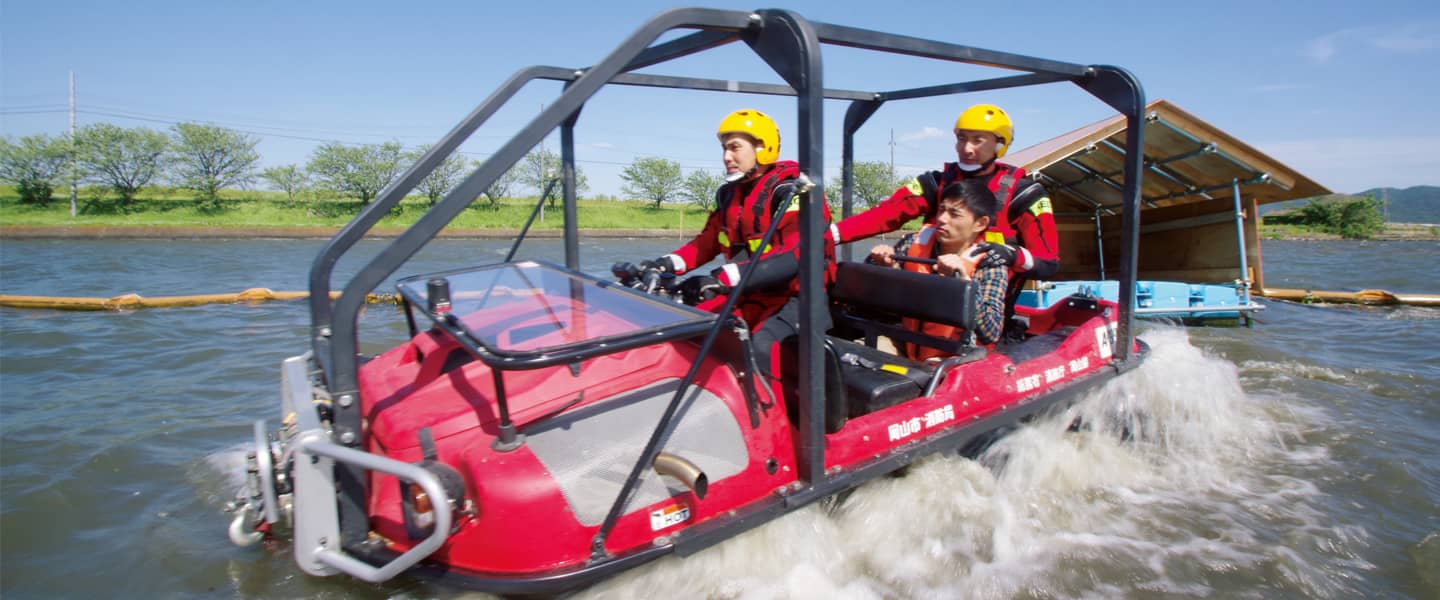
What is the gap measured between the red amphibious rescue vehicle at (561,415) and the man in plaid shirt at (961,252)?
0.77 metres

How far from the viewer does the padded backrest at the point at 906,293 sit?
345 centimetres

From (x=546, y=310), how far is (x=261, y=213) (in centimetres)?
4005

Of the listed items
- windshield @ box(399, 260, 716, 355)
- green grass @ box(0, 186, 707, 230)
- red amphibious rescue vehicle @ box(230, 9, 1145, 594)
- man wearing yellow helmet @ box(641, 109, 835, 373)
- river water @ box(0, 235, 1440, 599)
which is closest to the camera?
red amphibious rescue vehicle @ box(230, 9, 1145, 594)

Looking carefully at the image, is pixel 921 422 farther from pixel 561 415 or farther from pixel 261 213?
pixel 261 213

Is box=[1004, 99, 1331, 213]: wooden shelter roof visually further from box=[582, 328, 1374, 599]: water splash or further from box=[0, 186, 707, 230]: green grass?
box=[0, 186, 707, 230]: green grass

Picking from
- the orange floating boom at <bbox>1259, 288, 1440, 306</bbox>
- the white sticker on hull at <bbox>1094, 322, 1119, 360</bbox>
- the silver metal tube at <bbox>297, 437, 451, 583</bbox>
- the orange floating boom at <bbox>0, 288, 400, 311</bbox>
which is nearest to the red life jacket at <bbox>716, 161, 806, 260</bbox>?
the white sticker on hull at <bbox>1094, 322, 1119, 360</bbox>

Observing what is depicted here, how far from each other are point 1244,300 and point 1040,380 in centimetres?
702

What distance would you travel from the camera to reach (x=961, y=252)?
159 inches

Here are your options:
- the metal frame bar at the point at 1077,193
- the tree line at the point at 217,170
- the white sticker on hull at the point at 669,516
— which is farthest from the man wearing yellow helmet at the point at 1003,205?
the tree line at the point at 217,170

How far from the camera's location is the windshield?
2.18 m

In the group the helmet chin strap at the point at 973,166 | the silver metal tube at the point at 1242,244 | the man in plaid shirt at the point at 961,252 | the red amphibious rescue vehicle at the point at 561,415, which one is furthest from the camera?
the silver metal tube at the point at 1242,244

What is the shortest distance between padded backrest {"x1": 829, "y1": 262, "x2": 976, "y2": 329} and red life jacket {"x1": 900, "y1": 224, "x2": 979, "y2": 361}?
224 millimetres

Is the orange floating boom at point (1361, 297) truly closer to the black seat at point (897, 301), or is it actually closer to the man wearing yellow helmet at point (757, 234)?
the black seat at point (897, 301)

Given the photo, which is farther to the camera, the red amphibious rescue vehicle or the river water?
the river water
